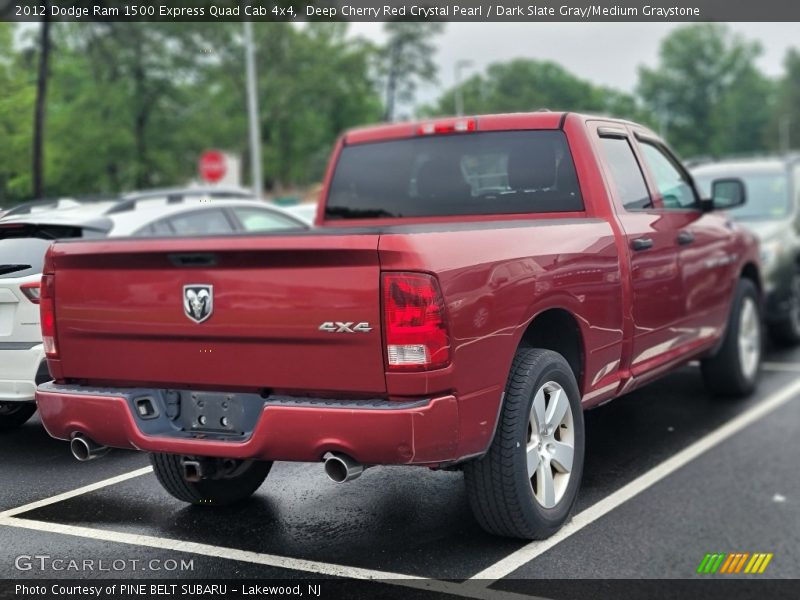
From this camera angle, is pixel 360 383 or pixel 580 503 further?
pixel 580 503

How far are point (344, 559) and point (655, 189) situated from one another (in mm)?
3049

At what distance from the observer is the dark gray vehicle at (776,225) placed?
30.9 feet

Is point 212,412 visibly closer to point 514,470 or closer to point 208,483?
point 208,483

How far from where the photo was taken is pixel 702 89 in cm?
9950

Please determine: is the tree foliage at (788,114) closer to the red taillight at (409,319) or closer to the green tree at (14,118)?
the green tree at (14,118)

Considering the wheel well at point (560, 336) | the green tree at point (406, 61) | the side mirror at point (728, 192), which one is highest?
the green tree at point (406, 61)

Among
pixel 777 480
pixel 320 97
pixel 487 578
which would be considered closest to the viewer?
pixel 487 578

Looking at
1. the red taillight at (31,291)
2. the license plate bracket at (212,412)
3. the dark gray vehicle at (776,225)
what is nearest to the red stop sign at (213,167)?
the dark gray vehicle at (776,225)

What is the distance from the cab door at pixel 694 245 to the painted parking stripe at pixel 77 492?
326cm

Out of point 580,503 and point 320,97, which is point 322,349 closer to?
point 580,503

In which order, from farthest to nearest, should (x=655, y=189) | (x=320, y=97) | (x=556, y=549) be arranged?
(x=320, y=97) → (x=655, y=189) → (x=556, y=549)

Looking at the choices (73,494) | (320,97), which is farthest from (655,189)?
(320,97)

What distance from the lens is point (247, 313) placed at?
11.9 ft

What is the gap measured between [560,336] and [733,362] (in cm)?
299
